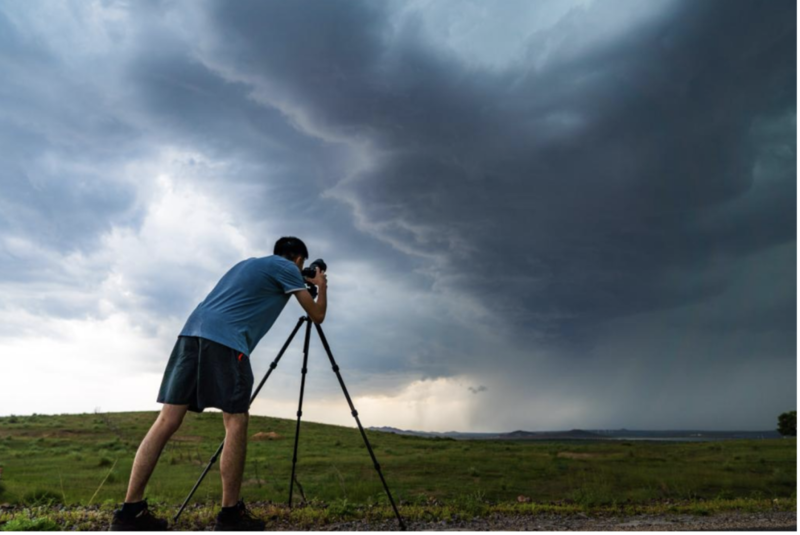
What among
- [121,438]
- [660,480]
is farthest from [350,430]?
[660,480]

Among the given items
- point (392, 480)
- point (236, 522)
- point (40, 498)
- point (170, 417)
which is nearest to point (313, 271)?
point (170, 417)

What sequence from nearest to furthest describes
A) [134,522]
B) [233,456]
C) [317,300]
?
1. [134,522]
2. [233,456]
3. [317,300]

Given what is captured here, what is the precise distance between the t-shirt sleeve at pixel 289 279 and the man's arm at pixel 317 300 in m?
0.07

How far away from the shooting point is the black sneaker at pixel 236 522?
4.29 meters


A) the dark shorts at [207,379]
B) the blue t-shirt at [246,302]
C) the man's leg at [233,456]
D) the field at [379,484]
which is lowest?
the field at [379,484]

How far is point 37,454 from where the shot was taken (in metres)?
14.0

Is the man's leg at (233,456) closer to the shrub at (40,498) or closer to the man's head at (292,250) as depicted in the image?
the man's head at (292,250)

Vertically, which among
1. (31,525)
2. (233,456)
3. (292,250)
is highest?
(292,250)

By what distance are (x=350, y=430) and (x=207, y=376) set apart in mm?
31960

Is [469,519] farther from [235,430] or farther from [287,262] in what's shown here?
[287,262]

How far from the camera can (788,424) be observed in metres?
64.5

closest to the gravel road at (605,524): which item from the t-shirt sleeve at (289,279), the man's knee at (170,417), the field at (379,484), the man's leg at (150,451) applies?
the field at (379,484)

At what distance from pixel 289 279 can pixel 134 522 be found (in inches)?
95.1

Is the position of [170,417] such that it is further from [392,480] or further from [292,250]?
[392,480]
